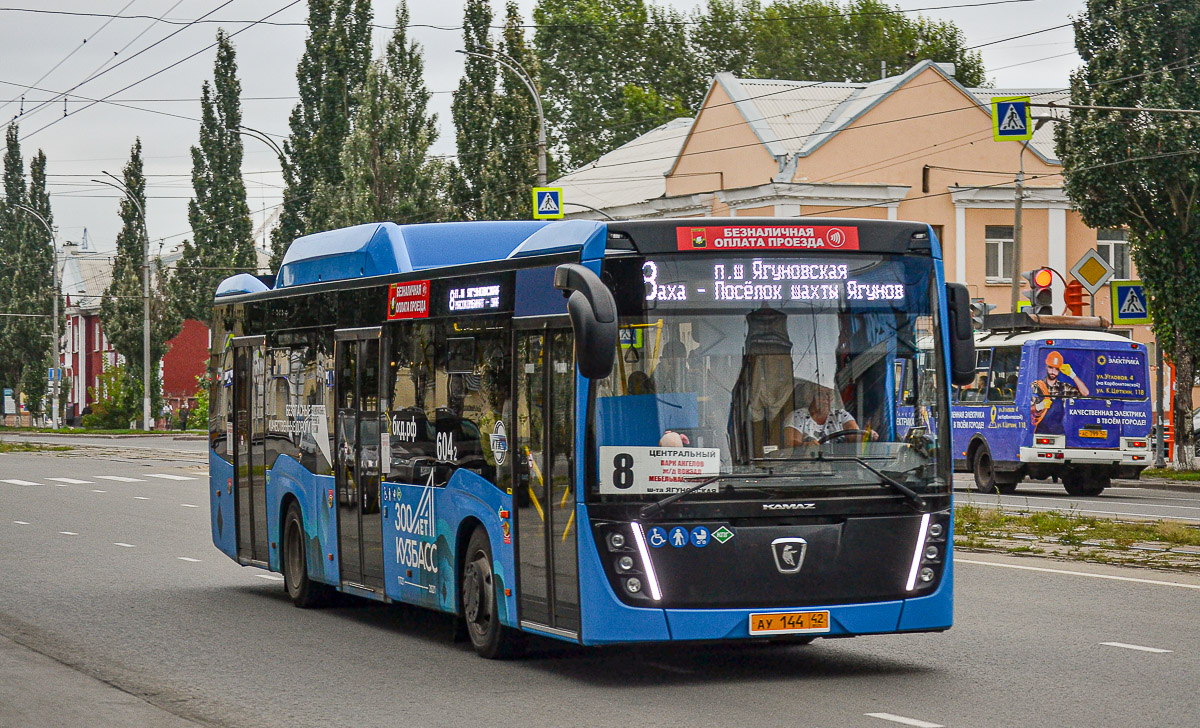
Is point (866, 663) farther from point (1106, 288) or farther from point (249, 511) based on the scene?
point (1106, 288)

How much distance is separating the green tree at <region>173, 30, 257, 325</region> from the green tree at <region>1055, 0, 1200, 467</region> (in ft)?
128

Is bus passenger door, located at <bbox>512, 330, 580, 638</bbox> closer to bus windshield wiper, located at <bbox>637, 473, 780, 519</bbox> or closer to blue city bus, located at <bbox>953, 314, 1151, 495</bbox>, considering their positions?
bus windshield wiper, located at <bbox>637, 473, 780, 519</bbox>

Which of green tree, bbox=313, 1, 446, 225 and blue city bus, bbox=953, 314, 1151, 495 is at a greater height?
green tree, bbox=313, 1, 446, 225

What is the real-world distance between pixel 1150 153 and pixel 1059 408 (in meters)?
6.38

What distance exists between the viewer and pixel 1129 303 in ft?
106

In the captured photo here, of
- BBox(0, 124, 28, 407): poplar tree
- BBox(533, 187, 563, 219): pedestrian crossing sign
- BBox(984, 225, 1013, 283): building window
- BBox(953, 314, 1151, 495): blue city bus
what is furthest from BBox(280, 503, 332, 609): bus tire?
BBox(0, 124, 28, 407): poplar tree

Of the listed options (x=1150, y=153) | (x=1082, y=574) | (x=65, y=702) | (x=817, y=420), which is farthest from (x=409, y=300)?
(x=1150, y=153)

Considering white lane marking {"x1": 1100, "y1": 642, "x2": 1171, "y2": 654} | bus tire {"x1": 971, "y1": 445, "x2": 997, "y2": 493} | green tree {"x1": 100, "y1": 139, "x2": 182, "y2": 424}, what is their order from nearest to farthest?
white lane marking {"x1": 1100, "y1": 642, "x2": 1171, "y2": 654}, bus tire {"x1": 971, "y1": 445, "x2": 997, "y2": 493}, green tree {"x1": 100, "y1": 139, "x2": 182, "y2": 424}

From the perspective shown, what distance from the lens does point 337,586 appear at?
13.5 m

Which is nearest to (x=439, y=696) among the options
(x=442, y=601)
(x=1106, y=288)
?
(x=442, y=601)

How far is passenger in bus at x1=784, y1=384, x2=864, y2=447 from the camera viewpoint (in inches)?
375

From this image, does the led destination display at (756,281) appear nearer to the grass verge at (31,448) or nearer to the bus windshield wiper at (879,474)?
the bus windshield wiper at (879,474)

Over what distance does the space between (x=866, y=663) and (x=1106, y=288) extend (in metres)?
46.9

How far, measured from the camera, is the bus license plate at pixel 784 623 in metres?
9.48
